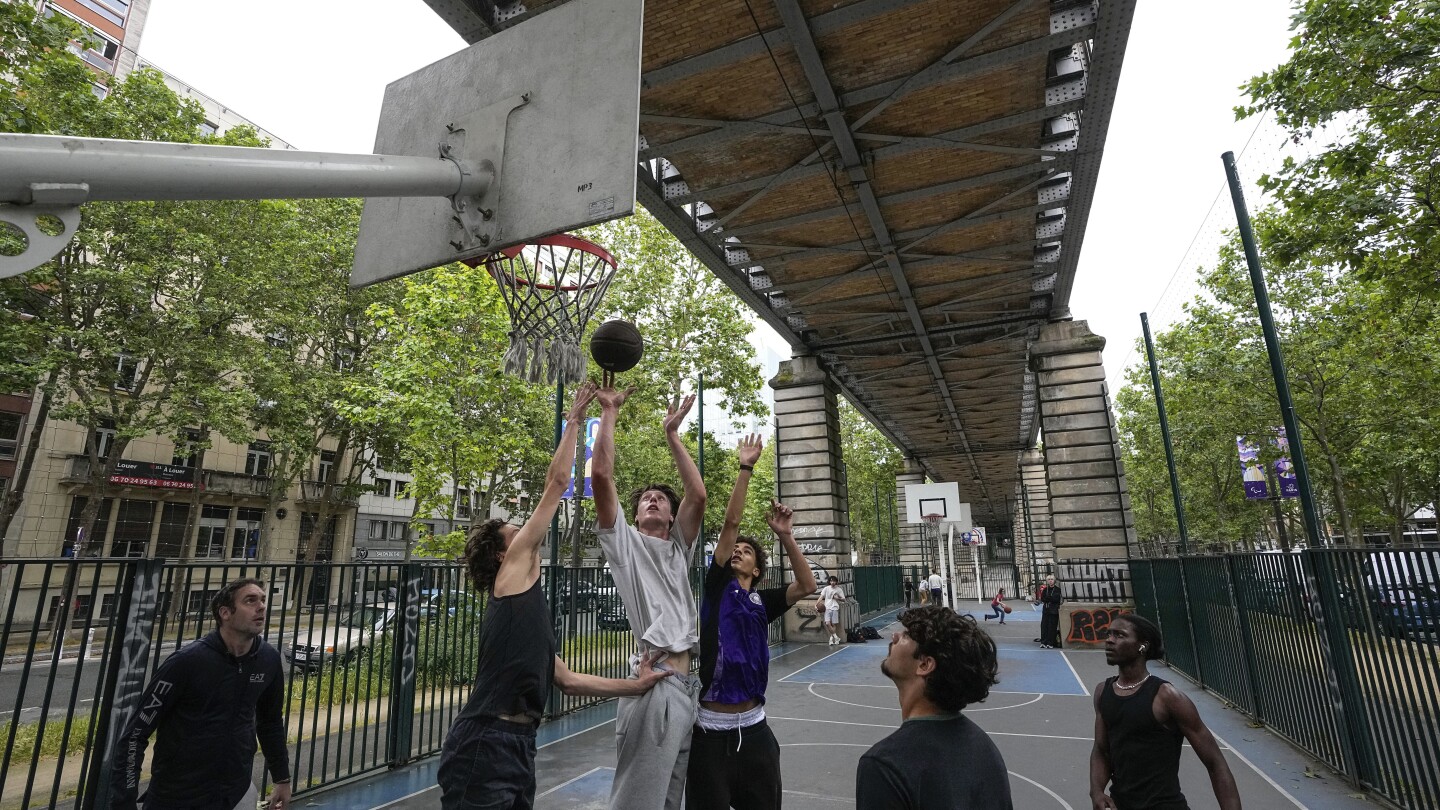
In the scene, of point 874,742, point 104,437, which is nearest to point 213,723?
point 874,742

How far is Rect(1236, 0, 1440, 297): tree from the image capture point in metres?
8.15

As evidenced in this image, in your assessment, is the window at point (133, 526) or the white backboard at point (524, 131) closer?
the white backboard at point (524, 131)

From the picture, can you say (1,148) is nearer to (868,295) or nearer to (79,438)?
(868,295)

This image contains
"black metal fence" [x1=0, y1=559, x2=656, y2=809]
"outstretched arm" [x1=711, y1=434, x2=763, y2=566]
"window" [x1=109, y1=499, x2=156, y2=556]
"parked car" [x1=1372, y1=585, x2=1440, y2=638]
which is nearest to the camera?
"outstretched arm" [x1=711, y1=434, x2=763, y2=566]

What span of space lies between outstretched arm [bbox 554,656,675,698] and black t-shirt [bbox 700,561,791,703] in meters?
0.41

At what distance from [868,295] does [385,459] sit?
2053 cm

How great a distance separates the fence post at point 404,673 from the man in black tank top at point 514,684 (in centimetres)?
423

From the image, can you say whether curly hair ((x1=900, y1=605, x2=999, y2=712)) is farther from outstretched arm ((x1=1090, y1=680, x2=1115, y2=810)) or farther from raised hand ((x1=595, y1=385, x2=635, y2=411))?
outstretched arm ((x1=1090, y1=680, x2=1115, y2=810))

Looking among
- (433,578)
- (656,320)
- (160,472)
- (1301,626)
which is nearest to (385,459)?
(160,472)

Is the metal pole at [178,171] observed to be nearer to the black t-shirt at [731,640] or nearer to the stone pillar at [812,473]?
the black t-shirt at [731,640]

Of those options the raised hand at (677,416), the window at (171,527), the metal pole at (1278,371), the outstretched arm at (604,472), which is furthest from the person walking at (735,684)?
the window at (171,527)

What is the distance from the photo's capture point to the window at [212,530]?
30.5 meters

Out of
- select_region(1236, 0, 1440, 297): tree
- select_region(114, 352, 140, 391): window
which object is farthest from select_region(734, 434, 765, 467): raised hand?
select_region(114, 352, 140, 391): window

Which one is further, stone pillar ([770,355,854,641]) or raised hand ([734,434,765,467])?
stone pillar ([770,355,854,641])
